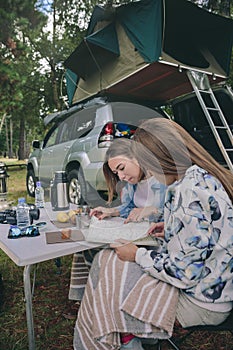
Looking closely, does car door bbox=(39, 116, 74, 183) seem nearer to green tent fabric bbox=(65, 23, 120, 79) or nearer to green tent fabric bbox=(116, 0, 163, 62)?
green tent fabric bbox=(65, 23, 120, 79)

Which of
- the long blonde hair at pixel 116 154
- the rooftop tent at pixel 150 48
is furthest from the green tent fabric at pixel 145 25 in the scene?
the long blonde hair at pixel 116 154

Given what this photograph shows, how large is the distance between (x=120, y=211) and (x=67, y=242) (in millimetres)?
532

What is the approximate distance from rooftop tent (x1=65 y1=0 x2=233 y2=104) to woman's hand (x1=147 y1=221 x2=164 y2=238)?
2.22 m

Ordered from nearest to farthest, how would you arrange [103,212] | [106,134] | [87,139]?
1. [103,212]
2. [106,134]
3. [87,139]

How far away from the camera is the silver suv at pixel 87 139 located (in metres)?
2.65

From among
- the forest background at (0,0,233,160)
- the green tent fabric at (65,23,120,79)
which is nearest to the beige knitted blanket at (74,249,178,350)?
the green tent fabric at (65,23,120,79)

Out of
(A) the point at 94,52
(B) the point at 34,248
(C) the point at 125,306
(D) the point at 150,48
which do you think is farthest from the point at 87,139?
(C) the point at 125,306

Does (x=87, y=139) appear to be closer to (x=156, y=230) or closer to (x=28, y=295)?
(x=156, y=230)

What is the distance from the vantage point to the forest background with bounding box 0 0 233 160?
13.4 ft

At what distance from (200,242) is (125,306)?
26cm

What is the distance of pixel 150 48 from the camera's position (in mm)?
3084

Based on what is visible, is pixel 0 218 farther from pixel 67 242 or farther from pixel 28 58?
pixel 28 58

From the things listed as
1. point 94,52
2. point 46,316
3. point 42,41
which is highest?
point 42,41

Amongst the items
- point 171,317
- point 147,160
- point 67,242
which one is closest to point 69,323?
point 67,242
